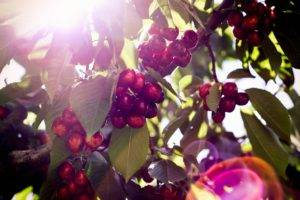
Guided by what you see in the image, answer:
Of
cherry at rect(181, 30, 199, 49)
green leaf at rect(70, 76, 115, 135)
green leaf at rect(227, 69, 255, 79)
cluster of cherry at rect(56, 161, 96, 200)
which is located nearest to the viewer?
green leaf at rect(70, 76, 115, 135)

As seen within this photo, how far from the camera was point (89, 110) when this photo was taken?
1.42m

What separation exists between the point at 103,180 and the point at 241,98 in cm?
91

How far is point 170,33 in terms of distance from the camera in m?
1.98

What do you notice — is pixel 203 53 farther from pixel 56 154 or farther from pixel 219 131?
pixel 56 154

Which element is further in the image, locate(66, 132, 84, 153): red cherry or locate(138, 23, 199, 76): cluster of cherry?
locate(138, 23, 199, 76): cluster of cherry

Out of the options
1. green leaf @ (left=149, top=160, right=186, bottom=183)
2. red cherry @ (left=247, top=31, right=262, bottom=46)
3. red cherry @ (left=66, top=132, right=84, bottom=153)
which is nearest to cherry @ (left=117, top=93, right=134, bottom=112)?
red cherry @ (left=66, top=132, right=84, bottom=153)

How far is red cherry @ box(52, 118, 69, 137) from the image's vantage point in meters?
1.64

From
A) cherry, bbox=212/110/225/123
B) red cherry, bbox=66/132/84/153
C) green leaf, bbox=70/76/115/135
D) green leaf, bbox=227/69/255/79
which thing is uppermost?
green leaf, bbox=70/76/115/135

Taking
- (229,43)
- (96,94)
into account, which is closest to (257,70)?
(96,94)

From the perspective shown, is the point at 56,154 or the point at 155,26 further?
the point at 155,26

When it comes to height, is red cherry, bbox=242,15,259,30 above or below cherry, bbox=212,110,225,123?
above

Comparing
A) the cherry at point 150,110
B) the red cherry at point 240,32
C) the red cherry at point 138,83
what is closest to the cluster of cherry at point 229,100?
the red cherry at point 240,32

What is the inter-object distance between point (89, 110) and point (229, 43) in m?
3.27

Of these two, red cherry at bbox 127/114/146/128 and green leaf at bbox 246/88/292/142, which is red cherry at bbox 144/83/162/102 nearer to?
red cherry at bbox 127/114/146/128
